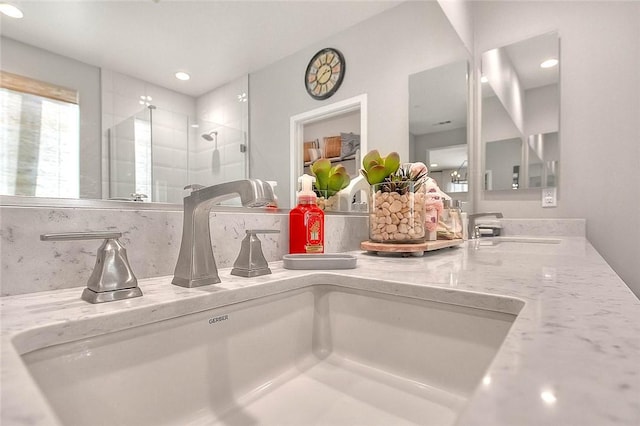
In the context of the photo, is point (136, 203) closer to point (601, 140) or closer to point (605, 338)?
point (605, 338)

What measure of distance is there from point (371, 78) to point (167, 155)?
1027 millimetres

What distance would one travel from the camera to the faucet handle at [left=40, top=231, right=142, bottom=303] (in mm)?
463

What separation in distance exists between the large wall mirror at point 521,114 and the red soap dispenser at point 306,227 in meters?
1.46

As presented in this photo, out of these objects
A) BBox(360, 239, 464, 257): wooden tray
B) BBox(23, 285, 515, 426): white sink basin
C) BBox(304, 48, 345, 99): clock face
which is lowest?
BBox(23, 285, 515, 426): white sink basin

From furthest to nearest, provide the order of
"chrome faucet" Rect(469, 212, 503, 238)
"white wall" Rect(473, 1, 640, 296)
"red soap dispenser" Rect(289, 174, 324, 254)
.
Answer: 1. "chrome faucet" Rect(469, 212, 503, 238)
2. "white wall" Rect(473, 1, 640, 296)
3. "red soap dispenser" Rect(289, 174, 324, 254)

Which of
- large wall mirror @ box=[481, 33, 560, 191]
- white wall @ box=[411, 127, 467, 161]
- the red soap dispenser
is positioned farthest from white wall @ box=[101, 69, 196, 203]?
large wall mirror @ box=[481, 33, 560, 191]

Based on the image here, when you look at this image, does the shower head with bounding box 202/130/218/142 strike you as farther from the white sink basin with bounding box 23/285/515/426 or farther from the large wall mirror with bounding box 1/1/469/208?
the white sink basin with bounding box 23/285/515/426

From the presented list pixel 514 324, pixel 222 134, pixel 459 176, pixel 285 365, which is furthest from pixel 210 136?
pixel 459 176

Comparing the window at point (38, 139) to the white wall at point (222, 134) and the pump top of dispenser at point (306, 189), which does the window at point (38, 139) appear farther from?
the pump top of dispenser at point (306, 189)

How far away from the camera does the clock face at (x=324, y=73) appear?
3.61ft

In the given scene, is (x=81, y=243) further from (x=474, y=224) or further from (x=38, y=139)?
(x=474, y=224)

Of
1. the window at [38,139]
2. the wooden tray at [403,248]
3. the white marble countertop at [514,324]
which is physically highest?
the window at [38,139]

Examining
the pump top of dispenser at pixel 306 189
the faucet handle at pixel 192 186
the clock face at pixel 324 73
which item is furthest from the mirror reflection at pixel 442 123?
the faucet handle at pixel 192 186

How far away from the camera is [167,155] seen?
0.71 meters
